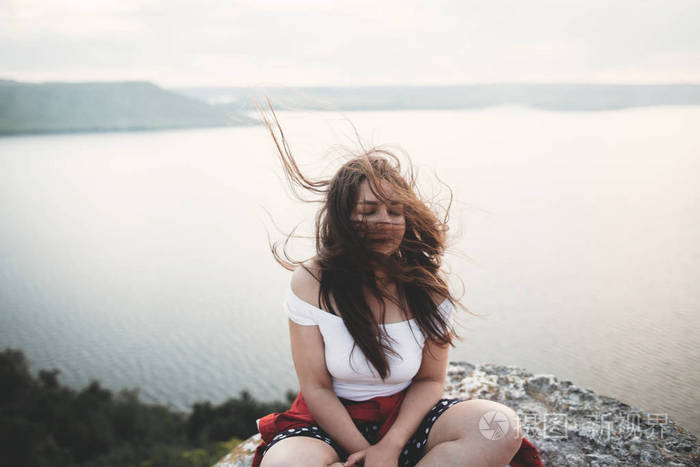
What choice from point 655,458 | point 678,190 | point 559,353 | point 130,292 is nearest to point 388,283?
point 655,458

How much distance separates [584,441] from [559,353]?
8.38 m

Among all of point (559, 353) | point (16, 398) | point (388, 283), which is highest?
point (388, 283)

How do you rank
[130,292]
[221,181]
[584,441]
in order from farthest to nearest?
[221,181] → [130,292] → [584,441]

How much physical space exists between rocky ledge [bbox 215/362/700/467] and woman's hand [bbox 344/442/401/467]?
0.88 m

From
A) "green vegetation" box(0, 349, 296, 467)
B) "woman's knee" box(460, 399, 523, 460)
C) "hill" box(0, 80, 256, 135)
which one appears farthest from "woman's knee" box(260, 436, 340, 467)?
"hill" box(0, 80, 256, 135)

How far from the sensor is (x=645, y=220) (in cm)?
1434

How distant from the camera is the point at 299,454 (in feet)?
5.36

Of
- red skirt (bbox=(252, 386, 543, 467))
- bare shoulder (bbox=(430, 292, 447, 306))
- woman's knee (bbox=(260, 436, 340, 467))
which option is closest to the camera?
woman's knee (bbox=(260, 436, 340, 467))

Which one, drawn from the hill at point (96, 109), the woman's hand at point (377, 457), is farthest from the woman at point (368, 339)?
the hill at point (96, 109)

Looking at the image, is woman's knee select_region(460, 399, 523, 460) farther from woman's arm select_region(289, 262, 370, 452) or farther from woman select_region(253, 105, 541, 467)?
woman's arm select_region(289, 262, 370, 452)

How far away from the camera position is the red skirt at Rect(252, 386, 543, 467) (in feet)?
6.03

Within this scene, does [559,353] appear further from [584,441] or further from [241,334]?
[241,334]

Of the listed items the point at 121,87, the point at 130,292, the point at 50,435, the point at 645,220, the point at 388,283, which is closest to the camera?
the point at 388,283

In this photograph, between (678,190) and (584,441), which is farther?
(678,190)
